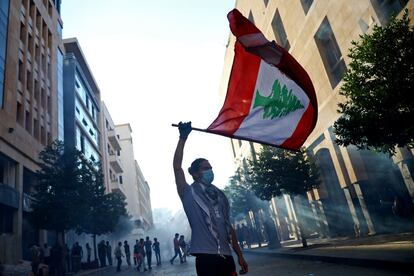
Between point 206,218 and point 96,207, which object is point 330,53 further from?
point 206,218

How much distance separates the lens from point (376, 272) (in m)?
6.62

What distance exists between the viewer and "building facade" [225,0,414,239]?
46.5ft

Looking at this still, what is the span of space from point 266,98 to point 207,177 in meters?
1.99

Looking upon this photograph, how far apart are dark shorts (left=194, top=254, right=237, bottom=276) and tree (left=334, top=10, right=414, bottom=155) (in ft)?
22.0

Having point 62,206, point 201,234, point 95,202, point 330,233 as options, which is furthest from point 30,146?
point 201,234

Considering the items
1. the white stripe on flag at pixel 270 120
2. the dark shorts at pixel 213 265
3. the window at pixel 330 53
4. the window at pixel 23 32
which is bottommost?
the dark shorts at pixel 213 265

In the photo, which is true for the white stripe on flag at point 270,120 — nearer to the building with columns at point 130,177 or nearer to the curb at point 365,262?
the curb at point 365,262

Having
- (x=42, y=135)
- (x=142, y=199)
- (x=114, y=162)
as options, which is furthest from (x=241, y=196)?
(x=142, y=199)

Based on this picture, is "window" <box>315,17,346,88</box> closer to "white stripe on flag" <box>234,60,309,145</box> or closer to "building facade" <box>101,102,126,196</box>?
"white stripe on flag" <box>234,60,309,145</box>

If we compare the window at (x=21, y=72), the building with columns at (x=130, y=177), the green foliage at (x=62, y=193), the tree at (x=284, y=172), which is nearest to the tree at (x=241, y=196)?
the tree at (x=284, y=172)

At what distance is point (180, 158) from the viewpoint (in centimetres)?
329

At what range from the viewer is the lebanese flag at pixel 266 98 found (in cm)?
452

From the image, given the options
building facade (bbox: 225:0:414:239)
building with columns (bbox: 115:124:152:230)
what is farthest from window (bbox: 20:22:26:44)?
building with columns (bbox: 115:124:152:230)

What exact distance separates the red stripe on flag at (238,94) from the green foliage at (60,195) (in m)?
14.6
